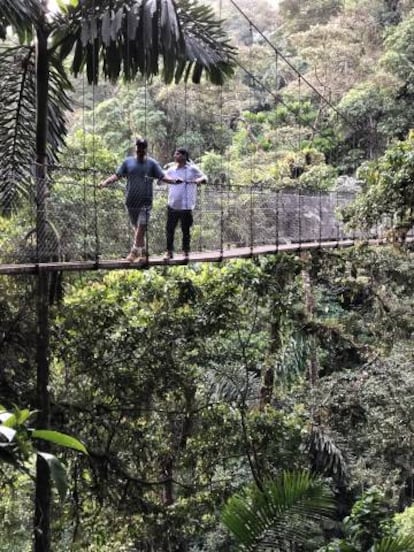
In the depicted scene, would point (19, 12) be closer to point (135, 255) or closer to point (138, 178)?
point (138, 178)

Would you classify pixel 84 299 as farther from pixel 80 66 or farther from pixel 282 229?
pixel 282 229

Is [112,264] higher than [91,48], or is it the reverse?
[91,48]

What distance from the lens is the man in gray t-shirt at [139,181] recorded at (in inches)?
109

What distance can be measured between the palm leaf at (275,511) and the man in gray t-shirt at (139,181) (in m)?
1.60

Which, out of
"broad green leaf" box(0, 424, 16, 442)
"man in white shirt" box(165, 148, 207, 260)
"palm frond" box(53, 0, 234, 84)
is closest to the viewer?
"broad green leaf" box(0, 424, 16, 442)

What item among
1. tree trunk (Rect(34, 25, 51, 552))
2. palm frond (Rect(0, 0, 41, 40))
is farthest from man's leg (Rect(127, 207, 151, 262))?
palm frond (Rect(0, 0, 41, 40))

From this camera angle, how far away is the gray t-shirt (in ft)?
9.10

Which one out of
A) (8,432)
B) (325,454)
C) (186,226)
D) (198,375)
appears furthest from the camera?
(325,454)

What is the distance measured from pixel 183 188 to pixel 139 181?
28 cm

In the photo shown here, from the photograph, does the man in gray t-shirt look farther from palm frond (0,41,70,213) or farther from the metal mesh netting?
palm frond (0,41,70,213)

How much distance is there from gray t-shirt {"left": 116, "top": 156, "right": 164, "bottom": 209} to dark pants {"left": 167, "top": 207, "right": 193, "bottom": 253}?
267mm

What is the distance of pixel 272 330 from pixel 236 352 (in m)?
0.90

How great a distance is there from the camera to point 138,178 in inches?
109

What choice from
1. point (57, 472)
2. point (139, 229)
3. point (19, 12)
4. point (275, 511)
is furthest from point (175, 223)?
point (57, 472)
